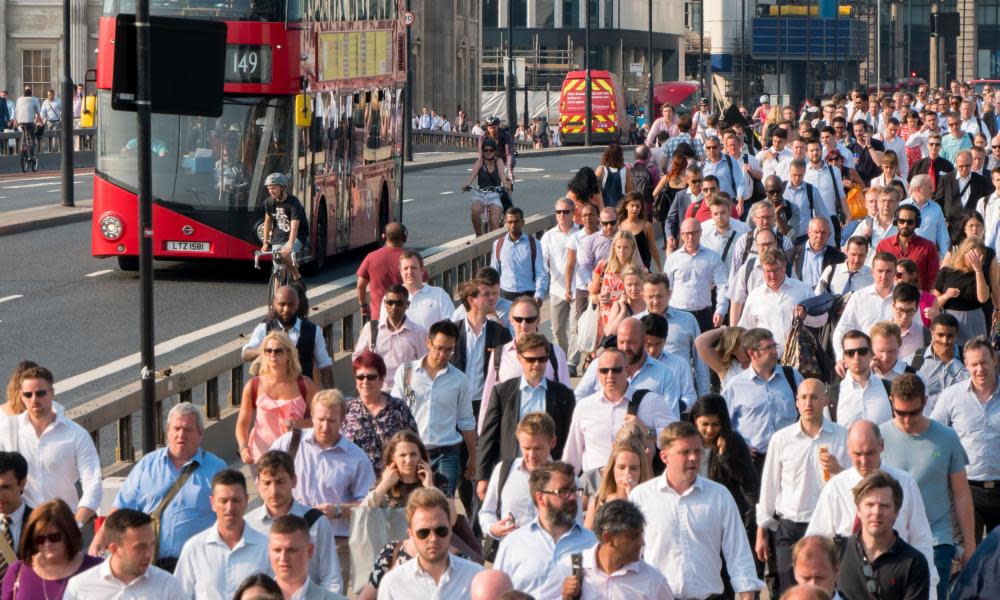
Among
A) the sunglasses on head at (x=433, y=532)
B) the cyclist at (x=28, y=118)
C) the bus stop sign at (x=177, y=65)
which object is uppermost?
the cyclist at (x=28, y=118)

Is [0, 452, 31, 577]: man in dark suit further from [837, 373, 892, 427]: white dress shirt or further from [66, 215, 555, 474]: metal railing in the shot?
[837, 373, 892, 427]: white dress shirt

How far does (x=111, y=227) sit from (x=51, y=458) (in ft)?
47.2

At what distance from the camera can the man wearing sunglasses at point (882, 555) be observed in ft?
26.0

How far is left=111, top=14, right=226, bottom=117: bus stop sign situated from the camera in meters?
11.1

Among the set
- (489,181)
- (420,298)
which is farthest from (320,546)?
(489,181)

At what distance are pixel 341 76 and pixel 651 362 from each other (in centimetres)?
1522

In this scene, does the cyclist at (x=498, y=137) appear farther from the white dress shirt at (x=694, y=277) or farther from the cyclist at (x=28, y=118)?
the cyclist at (x=28, y=118)

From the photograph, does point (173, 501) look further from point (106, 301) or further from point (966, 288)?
point (106, 301)

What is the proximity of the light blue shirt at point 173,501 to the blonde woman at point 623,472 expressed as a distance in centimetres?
172

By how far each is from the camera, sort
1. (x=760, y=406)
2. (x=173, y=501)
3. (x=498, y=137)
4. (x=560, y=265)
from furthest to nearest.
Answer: (x=498, y=137)
(x=560, y=265)
(x=760, y=406)
(x=173, y=501)

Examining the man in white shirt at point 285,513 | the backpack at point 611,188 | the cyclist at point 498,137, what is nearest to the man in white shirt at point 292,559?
the man in white shirt at point 285,513

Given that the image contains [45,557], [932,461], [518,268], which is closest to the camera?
[45,557]

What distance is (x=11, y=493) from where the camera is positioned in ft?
28.7

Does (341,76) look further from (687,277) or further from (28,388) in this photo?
(28,388)
